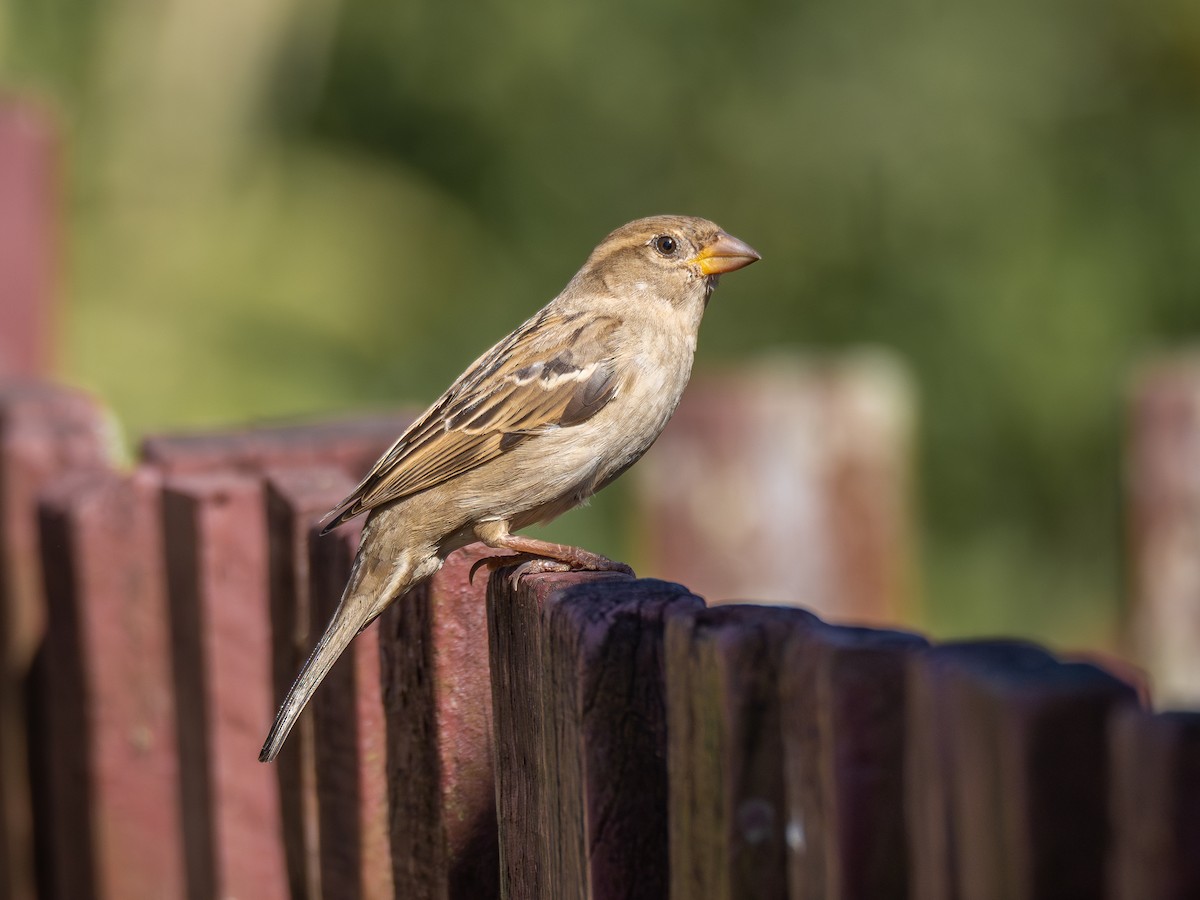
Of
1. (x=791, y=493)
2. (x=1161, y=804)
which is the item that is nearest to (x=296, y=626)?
(x=1161, y=804)

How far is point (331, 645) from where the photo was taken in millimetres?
2607

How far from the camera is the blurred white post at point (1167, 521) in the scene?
5215mm

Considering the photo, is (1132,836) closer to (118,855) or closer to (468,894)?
(468,894)

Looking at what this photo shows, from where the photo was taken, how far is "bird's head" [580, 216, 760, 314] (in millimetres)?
3855

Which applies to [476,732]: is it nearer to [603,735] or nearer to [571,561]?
[603,735]

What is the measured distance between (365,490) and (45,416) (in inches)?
48.6

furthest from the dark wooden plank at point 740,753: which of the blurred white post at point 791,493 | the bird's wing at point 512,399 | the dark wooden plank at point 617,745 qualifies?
the blurred white post at point 791,493

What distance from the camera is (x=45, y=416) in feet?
12.8

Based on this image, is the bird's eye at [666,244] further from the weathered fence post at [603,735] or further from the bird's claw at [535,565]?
the weathered fence post at [603,735]

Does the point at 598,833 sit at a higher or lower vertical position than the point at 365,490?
lower

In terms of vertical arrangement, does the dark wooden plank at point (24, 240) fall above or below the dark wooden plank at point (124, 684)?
above

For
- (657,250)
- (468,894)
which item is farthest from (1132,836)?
(657,250)

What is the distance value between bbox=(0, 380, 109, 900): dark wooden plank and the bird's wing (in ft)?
2.79

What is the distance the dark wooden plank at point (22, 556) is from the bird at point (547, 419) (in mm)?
874
